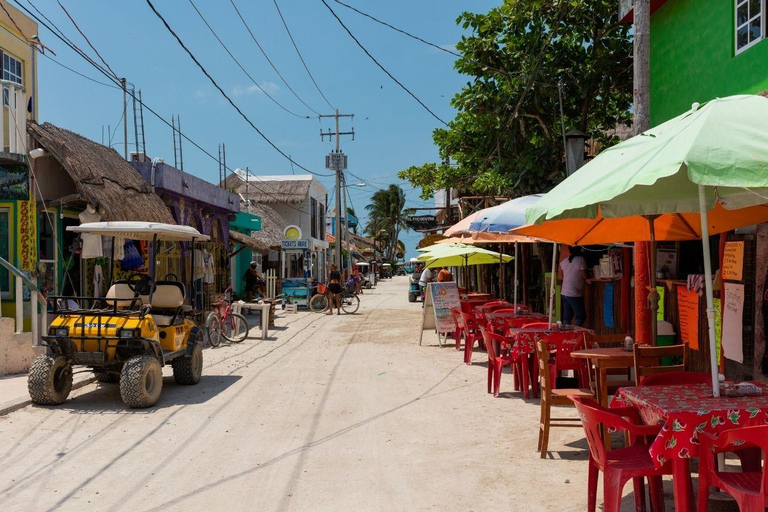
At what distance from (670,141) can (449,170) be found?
15746 millimetres

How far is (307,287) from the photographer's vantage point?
88.2 ft

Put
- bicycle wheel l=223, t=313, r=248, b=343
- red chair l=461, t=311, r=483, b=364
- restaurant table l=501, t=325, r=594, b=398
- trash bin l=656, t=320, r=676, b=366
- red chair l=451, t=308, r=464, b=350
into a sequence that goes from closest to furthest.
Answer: restaurant table l=501, t=325, r=594, b=398, trash bin l=656, t=320, r=676, b=366, red chair l=461, t=311, r=483, b=364, red chair l=451, t=308, r=464, b=350, bicycle wheel l=223, t=313, r=248, b=343

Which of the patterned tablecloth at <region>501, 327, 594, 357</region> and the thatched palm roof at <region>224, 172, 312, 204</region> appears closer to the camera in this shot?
the patterned tablecloth at <region>501, 327, 594, 357</region>

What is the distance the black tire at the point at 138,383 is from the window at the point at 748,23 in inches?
325

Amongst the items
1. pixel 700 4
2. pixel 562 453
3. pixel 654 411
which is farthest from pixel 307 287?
pixel 654 411

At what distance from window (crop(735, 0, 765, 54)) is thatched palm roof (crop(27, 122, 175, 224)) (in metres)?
10.6

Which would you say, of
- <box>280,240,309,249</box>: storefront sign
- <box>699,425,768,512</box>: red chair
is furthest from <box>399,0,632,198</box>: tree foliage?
<box>280,240,309,249</box>: storefront sign

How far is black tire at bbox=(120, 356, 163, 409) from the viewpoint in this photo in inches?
319

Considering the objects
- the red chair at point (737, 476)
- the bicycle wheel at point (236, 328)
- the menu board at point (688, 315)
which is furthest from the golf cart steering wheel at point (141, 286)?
the red chair at point (737, 476)

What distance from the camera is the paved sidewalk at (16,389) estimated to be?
323 inches

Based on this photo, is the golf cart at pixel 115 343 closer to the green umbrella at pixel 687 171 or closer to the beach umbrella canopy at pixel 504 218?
the beach umbrella canopy at pixel 504 218

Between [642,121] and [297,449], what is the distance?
15.9 ft

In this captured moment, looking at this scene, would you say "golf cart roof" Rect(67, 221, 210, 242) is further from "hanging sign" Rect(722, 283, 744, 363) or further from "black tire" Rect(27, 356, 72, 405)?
"hanging sign" Rect(722, 283, 744, 363)

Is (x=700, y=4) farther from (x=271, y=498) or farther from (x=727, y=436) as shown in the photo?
(x=271, y=498)
